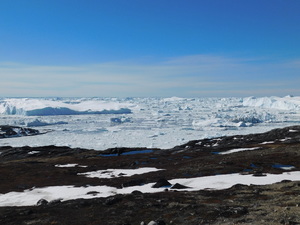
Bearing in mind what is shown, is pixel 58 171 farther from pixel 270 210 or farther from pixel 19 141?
pixel 19 141

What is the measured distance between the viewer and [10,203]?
74.0ft

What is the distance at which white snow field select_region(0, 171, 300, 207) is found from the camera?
22688mm

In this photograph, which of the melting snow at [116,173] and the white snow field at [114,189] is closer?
the white snow field at [114,189]

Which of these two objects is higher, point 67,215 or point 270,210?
point 270,210

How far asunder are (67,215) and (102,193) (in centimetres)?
808

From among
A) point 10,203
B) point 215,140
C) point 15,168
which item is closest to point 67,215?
point 10,203

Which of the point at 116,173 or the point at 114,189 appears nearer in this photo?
the point at 114,189

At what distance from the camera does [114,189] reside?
24406 millimetres

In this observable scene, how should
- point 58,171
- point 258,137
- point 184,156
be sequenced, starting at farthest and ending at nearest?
1. point 258,137
2. point 184,156
3. point 58,171

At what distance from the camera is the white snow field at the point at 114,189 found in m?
22.7

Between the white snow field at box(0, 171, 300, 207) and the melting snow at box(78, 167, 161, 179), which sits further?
the melting snow at box(78, 167, 161, 179)

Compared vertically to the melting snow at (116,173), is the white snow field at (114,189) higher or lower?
higher

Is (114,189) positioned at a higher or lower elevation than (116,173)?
higher

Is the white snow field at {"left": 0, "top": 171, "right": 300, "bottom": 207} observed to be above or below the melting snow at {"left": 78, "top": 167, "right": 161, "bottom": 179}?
above
